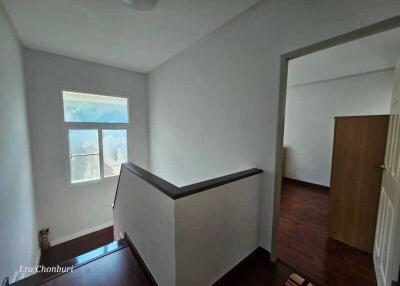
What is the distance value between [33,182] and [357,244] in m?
4.65

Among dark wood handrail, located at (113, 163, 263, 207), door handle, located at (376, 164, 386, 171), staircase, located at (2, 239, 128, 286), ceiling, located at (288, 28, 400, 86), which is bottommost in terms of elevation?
staircase, located at (2, 239, 128, 286)

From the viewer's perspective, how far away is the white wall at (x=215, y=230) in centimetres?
117

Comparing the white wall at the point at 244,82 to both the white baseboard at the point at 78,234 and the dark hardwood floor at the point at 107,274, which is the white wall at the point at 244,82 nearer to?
the dark hardwood floor at the point at 107,274

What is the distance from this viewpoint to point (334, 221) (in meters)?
2.08

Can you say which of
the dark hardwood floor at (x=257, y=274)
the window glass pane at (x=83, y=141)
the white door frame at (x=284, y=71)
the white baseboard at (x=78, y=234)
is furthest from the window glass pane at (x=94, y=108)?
the dark hardwood floor at (x=257, y=274)

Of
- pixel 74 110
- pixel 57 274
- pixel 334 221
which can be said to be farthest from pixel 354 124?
pixel 74 110

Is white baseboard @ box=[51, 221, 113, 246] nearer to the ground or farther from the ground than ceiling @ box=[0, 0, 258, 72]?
nearer to the ground

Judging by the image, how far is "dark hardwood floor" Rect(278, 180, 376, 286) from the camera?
1.55 meters

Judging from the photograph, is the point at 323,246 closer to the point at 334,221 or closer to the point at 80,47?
the point at 334,221

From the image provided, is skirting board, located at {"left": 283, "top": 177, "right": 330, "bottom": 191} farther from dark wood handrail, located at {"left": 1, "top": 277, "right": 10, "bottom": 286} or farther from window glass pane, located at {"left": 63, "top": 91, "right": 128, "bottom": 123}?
dark wood handrail, located at {"left": 1, "top": 277, "right": 10, "bottom": 286}

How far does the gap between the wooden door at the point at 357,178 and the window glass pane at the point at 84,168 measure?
13.2 feet

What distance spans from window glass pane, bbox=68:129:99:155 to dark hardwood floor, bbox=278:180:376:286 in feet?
11.8

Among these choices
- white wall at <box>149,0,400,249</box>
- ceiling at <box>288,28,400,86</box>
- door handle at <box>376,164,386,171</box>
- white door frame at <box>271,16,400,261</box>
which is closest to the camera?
white door frame at <box>271,16,400,261</box>

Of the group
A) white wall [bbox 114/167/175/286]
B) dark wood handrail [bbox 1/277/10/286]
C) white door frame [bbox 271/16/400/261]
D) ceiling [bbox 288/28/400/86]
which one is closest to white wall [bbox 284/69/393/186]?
ceiling [bbox 288/28/400/86]
